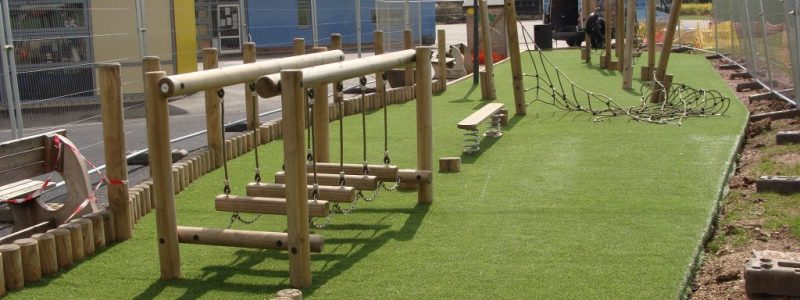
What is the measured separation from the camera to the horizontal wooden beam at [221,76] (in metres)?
5.86

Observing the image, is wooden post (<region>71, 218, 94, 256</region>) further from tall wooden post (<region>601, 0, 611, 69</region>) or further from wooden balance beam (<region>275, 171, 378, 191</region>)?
tall wooden post (<region>601, 0, 611, 69</region>)

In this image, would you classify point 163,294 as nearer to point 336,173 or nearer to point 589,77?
point 336,173

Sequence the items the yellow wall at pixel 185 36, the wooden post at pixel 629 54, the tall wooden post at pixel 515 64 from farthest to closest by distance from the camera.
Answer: the wooden post at pixel 629 54 < the tall wooden post at pixel 515 64 < the yellow wall at pixel 185 36

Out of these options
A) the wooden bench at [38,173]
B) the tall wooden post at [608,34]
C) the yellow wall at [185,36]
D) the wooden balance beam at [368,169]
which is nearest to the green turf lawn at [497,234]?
the wooden balance beam at [368,169]

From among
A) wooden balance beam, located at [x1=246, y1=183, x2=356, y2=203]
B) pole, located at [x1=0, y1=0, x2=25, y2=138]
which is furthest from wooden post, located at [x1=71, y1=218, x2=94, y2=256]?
pole, located at [x1=0, y1=0, x2=25, y2=138]

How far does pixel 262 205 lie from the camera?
652cm

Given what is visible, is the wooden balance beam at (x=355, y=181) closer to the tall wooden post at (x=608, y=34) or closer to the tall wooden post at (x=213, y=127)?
the tall wooden post at (x=213, y=127)

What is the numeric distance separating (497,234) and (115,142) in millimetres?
2709

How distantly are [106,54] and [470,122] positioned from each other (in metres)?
4.34

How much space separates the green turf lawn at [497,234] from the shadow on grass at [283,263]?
0.01m

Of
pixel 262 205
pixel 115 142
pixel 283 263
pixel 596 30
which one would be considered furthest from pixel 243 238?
pixel 596 30

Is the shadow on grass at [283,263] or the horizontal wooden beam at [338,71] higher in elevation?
the horizontal wooden beam at [338,71]

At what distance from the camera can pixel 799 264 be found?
5539 mm

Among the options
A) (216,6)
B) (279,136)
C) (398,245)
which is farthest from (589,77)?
(398,245)
